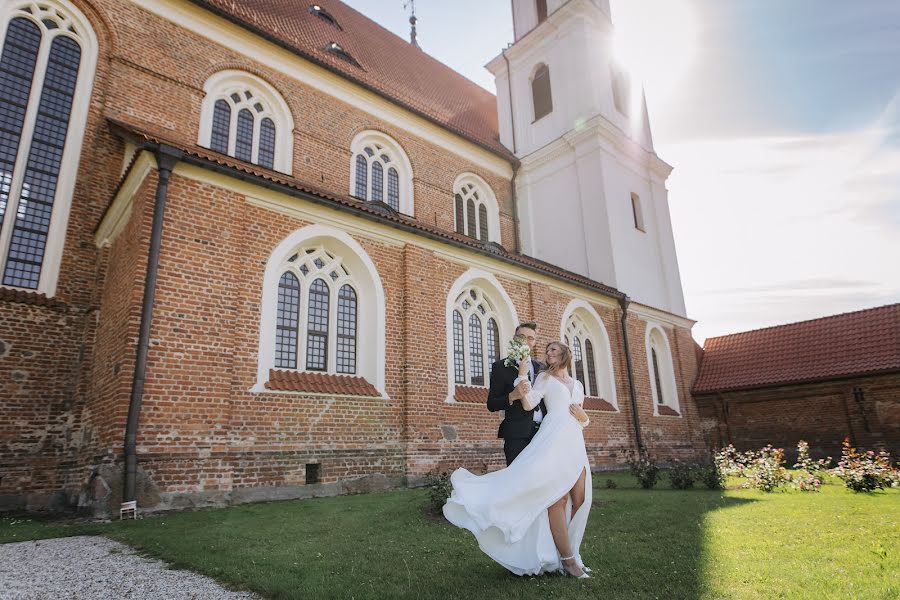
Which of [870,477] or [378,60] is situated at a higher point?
[378,60]

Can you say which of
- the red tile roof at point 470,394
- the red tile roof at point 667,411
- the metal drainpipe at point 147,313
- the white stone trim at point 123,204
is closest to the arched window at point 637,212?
the red tile roof at point 667,411

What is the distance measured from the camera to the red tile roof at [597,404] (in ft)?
47.4

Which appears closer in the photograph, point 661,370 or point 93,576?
point 93,576

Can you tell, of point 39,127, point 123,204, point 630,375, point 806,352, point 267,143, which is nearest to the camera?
point 123,204

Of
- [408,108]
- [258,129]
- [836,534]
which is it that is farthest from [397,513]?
[408,108]

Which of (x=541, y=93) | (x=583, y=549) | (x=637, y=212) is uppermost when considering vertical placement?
(x=541, y=93)

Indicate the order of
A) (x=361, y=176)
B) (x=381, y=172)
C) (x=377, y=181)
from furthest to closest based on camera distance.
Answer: (x=381, y=172)
(x=377, y=181)
(x=361, y=176)

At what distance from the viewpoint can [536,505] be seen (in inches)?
143

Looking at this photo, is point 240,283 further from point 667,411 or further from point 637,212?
point 637,212

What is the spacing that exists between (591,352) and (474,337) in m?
4.99

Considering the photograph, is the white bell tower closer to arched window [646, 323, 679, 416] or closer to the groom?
arched window [646, 323, 679, 416]

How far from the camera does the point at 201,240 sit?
8.44 metres

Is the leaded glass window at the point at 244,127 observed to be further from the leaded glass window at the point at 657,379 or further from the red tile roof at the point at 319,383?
the leaded glass window at the point at 657,379

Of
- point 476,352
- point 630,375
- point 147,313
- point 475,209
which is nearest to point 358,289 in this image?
point 476,352
